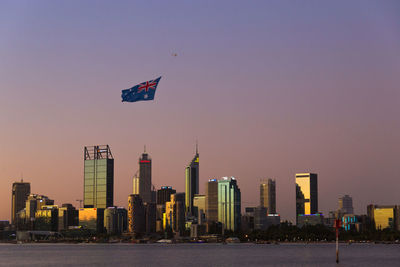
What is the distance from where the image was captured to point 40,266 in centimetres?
18000

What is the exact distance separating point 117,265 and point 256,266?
35.0m

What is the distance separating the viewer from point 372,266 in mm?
176125

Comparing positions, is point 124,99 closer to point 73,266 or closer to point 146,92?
point 146,92

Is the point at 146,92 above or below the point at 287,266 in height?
above

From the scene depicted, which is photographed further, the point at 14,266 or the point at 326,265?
the point at 14,266

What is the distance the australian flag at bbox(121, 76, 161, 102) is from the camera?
369 feet

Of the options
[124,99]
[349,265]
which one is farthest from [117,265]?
[124,99]

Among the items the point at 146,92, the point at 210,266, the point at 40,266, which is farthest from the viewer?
the point at 40,266

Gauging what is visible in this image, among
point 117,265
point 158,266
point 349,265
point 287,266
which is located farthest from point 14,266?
point 349,265

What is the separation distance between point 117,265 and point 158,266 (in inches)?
448

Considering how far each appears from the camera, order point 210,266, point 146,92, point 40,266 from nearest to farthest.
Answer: point 146,92
point 210,266
point 40,266

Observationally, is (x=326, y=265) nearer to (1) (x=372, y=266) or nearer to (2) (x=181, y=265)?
(1) (x=372, y=266)

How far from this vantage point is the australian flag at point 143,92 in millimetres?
112438

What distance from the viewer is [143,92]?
370ft
